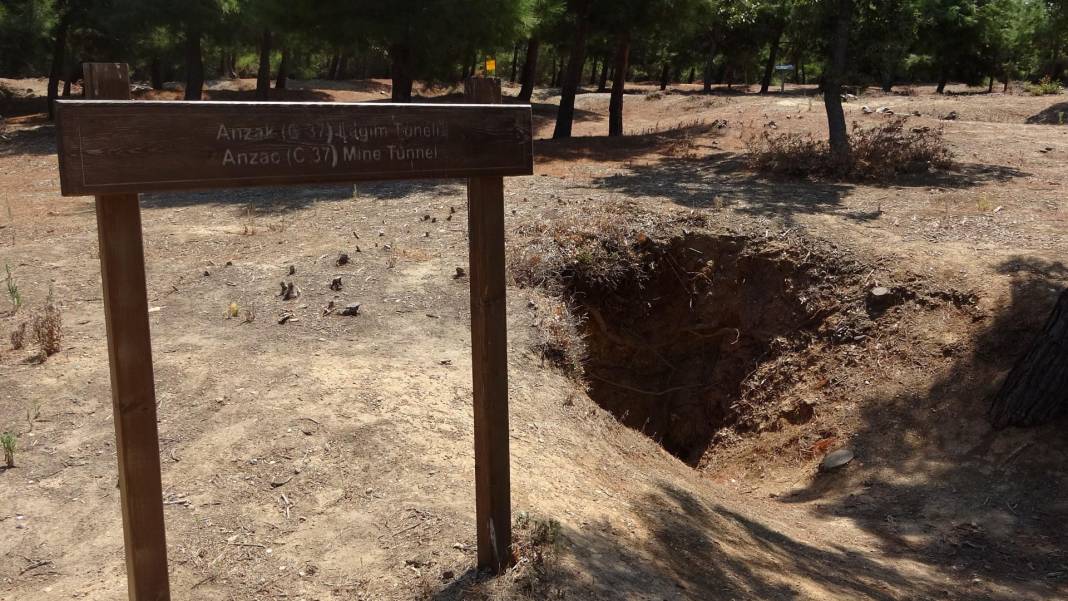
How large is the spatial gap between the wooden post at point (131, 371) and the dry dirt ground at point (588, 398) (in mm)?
1102

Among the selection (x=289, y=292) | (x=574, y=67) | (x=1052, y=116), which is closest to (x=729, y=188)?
(x=289, y=292)

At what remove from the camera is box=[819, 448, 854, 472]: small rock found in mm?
6750

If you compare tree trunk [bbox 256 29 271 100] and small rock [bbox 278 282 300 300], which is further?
tree trunk [bbox 256 29 271 100]

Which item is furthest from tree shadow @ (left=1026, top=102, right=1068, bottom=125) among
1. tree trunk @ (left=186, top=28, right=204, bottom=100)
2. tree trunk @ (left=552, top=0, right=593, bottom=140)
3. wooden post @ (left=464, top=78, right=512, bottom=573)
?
tree trunk @ (left=186, top=28, right=204, bottom=100)

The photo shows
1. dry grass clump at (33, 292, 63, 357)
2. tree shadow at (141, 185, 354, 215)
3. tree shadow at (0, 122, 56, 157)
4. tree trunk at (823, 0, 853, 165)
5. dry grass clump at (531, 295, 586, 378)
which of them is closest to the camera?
dry grass clump at (33, 292, 63, 357)

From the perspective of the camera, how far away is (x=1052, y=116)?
64.0ft

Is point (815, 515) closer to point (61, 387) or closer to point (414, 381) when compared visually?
point (414, 381)

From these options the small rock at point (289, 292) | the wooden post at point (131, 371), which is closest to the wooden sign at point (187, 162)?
the wooden post at point (131, 371)

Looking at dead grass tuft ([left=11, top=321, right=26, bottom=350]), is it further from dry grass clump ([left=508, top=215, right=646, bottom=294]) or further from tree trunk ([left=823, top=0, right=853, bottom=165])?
tree trunk ([left=823, top=0, right=853, bottom=165])

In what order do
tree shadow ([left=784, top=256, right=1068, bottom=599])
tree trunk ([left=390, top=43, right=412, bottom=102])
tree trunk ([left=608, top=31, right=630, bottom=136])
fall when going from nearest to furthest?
tree shadow ([left=784, top=256, right=1068, bottom=599])
tree trunk ([left=390, top=43, right=412, bottom=102])
tree trunk ([left=608, top=31, right=630, bottom=136])

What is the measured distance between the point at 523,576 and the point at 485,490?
1.42 feet

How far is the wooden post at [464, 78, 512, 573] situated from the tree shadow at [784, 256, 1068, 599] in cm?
298

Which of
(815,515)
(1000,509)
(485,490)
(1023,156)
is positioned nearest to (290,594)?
(485,490)

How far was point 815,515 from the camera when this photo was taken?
5980 mm
